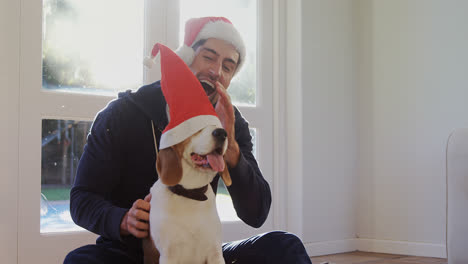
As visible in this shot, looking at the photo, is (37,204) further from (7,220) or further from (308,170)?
(308,170)

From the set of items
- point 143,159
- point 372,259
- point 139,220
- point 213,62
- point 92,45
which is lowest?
point 372,259

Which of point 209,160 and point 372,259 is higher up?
point 209,160

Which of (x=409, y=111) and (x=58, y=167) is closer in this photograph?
(x=58, y=167)

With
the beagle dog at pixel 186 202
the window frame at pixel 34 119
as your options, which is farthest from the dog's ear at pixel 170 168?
the window frame at pixel 34 119

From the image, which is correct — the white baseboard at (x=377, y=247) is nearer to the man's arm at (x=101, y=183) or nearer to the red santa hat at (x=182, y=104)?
the man's arm at (x=101, y=183)

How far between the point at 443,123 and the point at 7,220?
1840 mm

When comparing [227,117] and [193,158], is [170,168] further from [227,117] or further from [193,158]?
[227,117]

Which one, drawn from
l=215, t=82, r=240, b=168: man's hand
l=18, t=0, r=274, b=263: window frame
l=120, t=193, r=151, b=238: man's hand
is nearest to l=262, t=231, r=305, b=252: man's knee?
l=215, t=82, r=240, b=168: man's hand

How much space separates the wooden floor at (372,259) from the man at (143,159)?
106 cm

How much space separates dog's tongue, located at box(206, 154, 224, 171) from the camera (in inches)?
33.5

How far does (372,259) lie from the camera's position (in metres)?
2.15

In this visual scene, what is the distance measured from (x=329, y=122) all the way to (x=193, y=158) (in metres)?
1.57

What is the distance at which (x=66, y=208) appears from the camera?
1731 millimetres

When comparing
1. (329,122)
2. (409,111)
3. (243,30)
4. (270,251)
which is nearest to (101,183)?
(270,251)
